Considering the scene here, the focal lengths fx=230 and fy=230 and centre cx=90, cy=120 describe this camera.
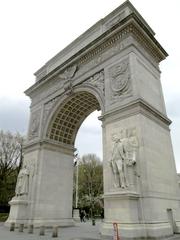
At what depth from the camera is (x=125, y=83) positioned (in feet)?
48.3

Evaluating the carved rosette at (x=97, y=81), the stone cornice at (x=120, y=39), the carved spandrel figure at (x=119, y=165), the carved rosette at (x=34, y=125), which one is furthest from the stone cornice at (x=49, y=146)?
the carved spandrel figure at (x=119, y=165)

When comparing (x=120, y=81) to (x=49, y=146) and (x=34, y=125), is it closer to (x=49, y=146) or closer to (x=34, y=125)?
(x=49, y=146)

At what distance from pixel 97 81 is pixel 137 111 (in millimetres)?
4887

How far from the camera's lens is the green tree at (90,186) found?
43.4 meters

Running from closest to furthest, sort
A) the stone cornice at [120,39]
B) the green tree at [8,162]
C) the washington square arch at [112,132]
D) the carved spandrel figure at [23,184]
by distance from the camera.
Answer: the washington square arch at [112,132] → the stone cornice at [120,39] → the carved spandrel figure at [23,184] → the green tree at [8,162]

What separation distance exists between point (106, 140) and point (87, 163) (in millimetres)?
34960

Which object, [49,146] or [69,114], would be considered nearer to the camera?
[49,146]

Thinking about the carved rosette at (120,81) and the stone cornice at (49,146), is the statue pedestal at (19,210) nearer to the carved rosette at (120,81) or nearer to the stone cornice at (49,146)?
the stone cornice at (49,146)

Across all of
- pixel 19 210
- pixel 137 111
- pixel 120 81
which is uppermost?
pixel 120 81

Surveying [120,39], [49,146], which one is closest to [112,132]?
[120,39]

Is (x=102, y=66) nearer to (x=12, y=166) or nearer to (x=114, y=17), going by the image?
(x=114, y=17)

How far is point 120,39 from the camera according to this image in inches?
637

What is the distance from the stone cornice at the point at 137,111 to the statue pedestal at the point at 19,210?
8991 millimetres

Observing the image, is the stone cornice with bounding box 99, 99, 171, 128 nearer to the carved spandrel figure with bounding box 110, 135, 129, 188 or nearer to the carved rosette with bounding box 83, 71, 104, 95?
the carved spandrel figure with bounding box 110, 135, 129, 188
